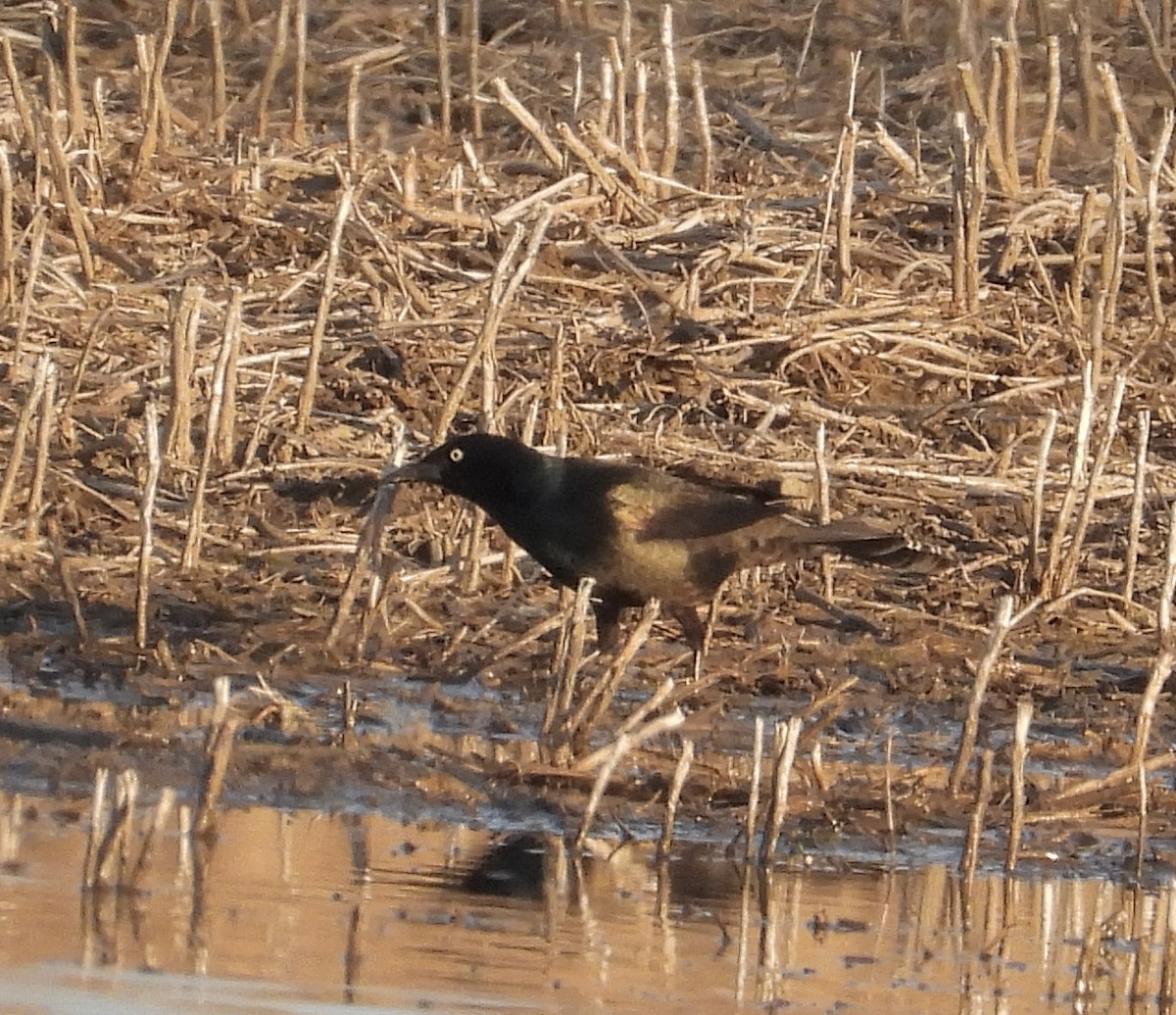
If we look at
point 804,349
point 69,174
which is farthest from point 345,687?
point 69,174

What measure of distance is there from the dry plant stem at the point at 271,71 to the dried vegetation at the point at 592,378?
0.05 metres

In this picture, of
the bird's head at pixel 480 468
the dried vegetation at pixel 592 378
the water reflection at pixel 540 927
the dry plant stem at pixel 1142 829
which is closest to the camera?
the water reflection at pixel 540 927

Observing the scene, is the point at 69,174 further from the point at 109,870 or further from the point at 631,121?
the point at 109,870

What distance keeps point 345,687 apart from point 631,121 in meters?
5.70

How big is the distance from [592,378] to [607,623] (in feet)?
7.06

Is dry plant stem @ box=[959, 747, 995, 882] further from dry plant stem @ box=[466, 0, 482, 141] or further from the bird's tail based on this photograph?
dry plant stem @ box=[466, 0, 482, 141]

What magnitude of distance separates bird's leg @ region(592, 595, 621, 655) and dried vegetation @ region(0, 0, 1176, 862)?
0.19 ft

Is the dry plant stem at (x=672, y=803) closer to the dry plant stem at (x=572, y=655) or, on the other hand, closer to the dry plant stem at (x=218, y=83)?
the dry plant stem at (x=572, y=655)

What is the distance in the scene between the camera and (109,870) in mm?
5062

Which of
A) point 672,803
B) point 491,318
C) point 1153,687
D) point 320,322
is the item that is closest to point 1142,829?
point 1153,687

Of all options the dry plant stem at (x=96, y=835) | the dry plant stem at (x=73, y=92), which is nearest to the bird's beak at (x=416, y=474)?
the dry plant stem at (x=96, y=835)

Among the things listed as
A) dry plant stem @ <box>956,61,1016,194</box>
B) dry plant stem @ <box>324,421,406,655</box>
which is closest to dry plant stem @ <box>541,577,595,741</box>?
dry plant stem @ <box>324,421,406,655</box>

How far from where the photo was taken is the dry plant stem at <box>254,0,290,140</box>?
11898 millimetres

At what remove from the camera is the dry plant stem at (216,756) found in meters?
5.29
